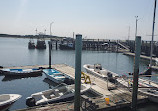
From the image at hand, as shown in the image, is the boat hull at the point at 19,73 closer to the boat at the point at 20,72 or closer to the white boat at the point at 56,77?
the boat at the point at 20,72

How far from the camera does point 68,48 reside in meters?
96.2

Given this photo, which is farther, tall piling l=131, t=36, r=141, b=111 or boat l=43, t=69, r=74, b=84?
boat l=43, t=69, r=74, b=84

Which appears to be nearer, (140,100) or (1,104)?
(1,104)

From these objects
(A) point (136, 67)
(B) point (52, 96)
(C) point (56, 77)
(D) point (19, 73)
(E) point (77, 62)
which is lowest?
(B) point (52, 96)

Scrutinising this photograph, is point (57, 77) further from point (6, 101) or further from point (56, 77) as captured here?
point (6, 101)

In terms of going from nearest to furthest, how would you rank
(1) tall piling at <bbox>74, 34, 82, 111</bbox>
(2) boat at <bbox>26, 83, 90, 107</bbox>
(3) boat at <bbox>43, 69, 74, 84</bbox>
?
(1) tall piling at <bbox>74, 34, 82, 111</bbox>, (2) boat at <bbox>26, 83, 90, 107</bbox>, (3) boat at <bbox>43, 69, 74, 84</bbox>

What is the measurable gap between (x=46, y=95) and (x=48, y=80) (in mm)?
9319

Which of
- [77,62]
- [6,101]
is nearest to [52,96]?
[6,101]

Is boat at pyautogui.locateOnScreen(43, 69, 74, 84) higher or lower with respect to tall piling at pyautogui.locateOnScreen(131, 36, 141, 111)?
lower

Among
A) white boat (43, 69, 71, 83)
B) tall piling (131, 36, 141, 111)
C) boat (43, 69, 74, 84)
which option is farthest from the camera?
white boat (43, 69, 71, 83)

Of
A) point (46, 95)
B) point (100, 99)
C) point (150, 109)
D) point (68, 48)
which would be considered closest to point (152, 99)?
point (150, 109)

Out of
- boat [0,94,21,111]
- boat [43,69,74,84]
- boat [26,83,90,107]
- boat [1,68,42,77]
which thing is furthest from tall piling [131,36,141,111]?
boat [1,68,42,77]

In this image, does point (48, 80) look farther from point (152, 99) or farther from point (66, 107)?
point (152, 99)

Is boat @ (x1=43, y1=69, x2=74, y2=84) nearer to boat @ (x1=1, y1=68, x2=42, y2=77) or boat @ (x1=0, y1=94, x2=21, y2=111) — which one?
boat @ (x1=1, y1=68, x2=42, y2=77)
